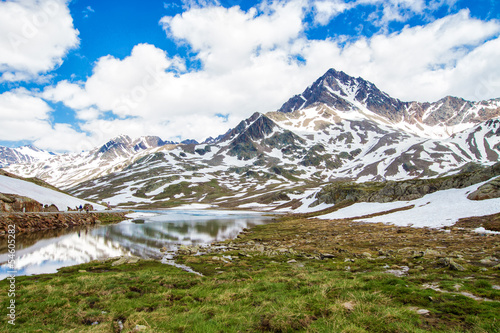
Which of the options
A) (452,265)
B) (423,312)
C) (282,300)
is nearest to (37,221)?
(282,300)

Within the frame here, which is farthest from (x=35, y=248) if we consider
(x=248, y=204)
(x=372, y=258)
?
(x=248, y=204)

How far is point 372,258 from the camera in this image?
21469mm

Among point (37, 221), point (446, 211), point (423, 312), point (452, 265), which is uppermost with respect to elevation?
point (37, 221)

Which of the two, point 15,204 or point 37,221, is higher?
point 15,204

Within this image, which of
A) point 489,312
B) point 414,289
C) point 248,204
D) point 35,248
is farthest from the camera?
point 248,204

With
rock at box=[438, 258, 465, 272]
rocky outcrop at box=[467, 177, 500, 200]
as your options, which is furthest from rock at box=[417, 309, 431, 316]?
rocky outcrop at box=[467, 177, 500, 200]

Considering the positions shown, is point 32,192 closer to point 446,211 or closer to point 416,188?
point 446,211

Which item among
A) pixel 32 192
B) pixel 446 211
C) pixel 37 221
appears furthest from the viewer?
pixel 32 192

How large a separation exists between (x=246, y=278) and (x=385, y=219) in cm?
4540

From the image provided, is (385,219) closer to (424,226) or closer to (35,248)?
(424,226)

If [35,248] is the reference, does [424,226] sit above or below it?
below

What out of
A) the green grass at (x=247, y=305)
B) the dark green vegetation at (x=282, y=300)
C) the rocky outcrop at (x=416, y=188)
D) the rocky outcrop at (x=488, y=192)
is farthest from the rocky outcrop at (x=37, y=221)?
the rocky outcrop at (x=416, y=188)

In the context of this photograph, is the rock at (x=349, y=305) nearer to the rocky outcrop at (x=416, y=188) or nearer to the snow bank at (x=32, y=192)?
the rocky outcrop at (x=416, y=188)

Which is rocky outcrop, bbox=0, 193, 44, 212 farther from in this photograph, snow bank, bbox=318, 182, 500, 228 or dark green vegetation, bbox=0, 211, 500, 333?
snow bank, bbox=318, 182, 500, 228
